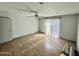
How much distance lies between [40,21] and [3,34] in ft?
14.3

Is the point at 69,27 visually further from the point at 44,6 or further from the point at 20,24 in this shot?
the point at 44,6

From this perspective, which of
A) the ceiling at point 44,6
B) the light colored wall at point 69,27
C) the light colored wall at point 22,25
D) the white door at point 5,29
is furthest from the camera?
the light colored wall at point 22,25

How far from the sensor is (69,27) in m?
5.41

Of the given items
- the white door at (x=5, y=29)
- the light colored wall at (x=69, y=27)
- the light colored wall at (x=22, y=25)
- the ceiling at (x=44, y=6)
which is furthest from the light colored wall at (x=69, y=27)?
the white door at (x=5, y=29)

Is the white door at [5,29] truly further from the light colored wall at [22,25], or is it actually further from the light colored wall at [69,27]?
the light colored wall at [69,27]

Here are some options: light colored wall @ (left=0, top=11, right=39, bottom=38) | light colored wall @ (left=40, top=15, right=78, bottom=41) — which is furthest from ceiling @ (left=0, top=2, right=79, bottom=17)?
light colored wall @ (left=40, top=15, right=78, bottom=41)

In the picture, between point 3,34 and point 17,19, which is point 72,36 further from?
point 3,34

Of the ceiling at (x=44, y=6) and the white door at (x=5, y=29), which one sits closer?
the ceiling at (x=44, y=6)

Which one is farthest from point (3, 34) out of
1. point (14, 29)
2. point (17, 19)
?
point (17, 19)

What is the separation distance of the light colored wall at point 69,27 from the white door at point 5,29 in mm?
3290

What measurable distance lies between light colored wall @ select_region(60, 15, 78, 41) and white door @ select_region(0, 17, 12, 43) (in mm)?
3292

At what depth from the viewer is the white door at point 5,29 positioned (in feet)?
14.7

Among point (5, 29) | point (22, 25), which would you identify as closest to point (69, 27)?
point (22, 25)

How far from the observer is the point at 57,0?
2.36 ft
